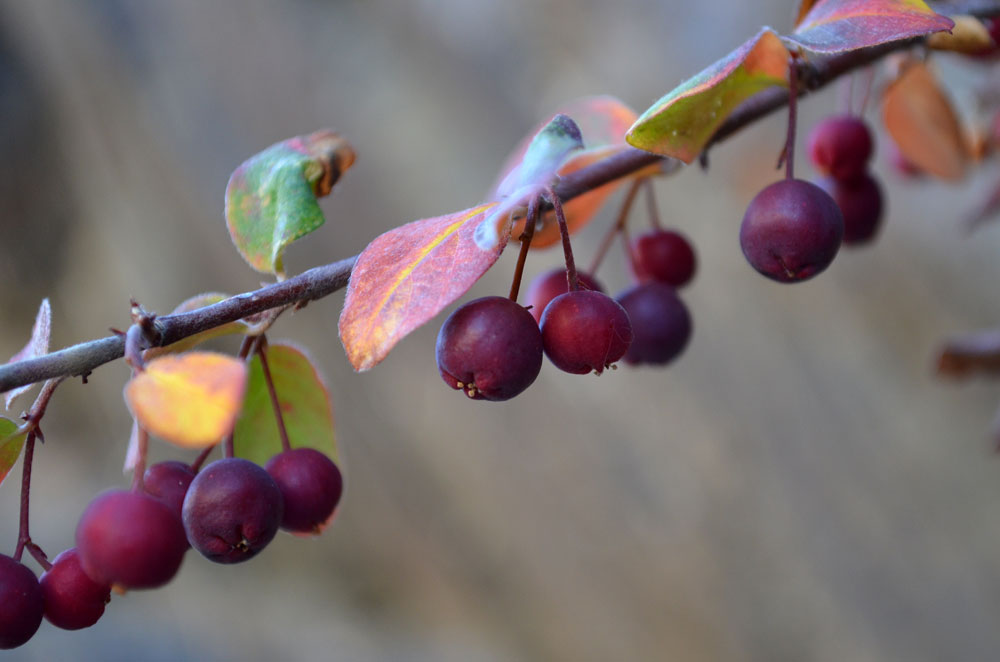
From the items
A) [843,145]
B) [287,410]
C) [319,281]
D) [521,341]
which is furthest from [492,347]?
[843,145]

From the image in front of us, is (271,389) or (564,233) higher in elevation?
(564,233)

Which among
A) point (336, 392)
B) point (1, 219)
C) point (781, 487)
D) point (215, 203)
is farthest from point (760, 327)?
point (1, 219)

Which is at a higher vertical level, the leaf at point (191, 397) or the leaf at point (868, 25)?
the leaf at point (868, 25)

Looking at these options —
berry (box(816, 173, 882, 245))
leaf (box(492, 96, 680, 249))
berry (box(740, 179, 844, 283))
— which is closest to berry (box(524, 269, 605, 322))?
leaf (box(492, 96, 680, 249))

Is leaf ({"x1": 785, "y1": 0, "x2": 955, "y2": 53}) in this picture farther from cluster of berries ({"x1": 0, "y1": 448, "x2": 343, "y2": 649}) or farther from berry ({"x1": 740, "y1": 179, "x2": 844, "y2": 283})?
cluster of berries ({"x1": 0, "y1": 448, "x2": 343, "y2": 649})

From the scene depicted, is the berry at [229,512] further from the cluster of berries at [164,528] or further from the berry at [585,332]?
the berry at [585,332]

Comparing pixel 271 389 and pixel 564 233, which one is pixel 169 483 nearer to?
pixel 271 389

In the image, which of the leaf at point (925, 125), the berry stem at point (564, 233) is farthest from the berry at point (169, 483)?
the leaf at point (925, 125)
